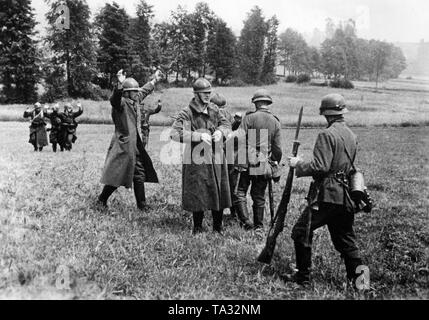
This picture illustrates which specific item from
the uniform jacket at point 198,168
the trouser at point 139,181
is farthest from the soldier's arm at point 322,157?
the trouser at point 139,181

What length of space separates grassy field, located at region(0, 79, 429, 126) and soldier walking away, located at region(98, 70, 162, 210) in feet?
65.9

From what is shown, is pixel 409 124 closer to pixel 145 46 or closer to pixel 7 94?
pixel 145 46

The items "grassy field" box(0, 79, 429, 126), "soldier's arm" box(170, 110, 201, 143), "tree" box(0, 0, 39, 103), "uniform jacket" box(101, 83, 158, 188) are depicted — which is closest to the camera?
"soldier's arm" box(170, 110, 201, 143)

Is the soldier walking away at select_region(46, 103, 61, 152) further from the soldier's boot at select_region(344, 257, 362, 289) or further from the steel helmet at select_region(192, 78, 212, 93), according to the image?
the soldier's boot at select_region(344, 257, 362, 289)

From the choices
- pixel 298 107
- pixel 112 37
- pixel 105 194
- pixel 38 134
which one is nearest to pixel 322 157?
pixel 105 194

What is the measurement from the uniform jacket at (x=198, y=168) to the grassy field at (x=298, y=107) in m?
21.4

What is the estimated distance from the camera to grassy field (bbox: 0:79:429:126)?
30875mm

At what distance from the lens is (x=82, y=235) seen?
6.06 metres

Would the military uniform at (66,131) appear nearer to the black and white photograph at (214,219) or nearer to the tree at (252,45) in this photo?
the black and white photograph at (214,219)

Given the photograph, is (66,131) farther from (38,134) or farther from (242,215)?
(242,215)

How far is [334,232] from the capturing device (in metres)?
5.15

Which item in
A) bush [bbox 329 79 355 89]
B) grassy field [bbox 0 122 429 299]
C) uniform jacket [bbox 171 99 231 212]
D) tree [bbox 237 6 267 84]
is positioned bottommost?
grassy field [bbox 0 122 429 299]

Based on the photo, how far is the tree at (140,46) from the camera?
89.6 feet

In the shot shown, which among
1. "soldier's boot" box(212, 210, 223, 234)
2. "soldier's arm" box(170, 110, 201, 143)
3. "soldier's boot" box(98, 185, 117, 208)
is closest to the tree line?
"soldier's boot" box(98, 185, 117, 208)
